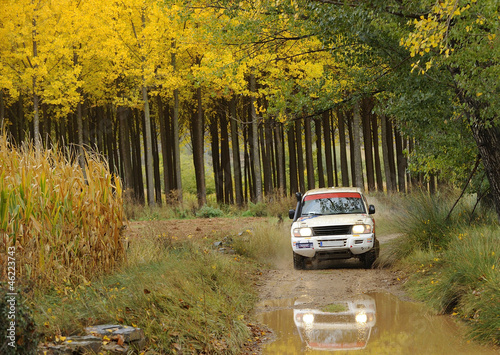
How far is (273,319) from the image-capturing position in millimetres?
9273

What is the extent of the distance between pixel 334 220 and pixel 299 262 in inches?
49.7

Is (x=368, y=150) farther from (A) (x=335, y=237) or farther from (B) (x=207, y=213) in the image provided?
(A) (x=335, y=237)

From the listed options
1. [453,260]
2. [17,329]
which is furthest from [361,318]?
[17,329]

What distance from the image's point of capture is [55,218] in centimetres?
913

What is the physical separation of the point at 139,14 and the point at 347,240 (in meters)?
16.0

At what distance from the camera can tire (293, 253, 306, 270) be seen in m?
13.4

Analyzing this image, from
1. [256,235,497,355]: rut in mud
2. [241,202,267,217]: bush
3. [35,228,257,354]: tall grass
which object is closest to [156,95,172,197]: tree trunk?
[241,202,267,217]: bush

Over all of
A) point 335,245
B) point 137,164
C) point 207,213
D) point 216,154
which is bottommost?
point 335,245

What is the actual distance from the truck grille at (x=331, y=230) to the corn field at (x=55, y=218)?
15.0ft

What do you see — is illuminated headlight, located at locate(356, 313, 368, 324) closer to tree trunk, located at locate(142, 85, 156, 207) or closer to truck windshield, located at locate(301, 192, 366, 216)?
truck windshield, located at locate(301, 192, 366, 216)

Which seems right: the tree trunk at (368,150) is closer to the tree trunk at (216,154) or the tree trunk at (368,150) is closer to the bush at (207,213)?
the tree trunk at (216,154)

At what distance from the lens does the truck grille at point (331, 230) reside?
13008 millimetres

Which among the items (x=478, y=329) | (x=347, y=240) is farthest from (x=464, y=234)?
(x=478, y=329)

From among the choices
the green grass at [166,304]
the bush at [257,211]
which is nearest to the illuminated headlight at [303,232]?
the green grass at [166,304]
